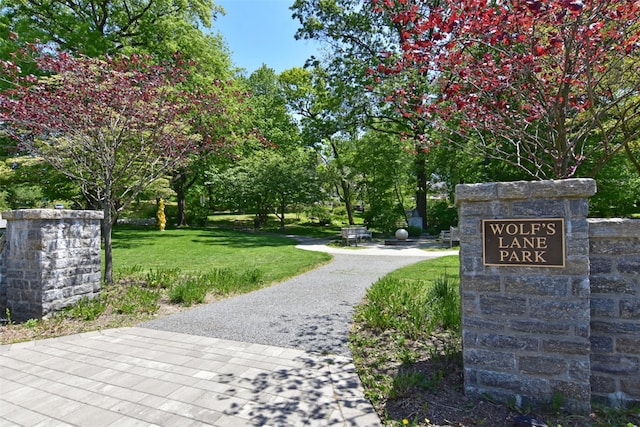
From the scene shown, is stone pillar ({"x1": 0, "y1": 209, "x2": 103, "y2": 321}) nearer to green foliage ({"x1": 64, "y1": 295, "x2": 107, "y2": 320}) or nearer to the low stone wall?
green foliage ({"x1": 64, "y1": 295, "x2": 107, "y2": 320})

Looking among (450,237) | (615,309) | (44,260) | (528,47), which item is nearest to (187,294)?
(44,260)

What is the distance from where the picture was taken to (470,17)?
349 cm

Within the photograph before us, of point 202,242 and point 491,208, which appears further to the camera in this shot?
point 202,242

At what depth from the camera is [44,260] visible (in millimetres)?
4855

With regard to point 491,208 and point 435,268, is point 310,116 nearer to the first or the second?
point 435,268

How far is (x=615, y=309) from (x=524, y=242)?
866 millimetres

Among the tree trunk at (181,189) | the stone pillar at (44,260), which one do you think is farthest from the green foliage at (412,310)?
the tree trunk at (181,189)

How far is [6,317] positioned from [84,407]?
3.66 m

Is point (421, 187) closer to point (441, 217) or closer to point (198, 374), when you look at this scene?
point (441, 217)

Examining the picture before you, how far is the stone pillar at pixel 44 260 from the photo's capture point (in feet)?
15.9

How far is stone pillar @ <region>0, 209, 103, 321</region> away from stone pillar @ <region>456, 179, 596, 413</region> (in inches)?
211

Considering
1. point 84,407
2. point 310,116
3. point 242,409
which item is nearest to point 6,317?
point 84,407

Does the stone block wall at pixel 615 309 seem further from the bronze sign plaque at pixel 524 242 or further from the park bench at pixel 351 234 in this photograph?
the park bench at pixel 351 234

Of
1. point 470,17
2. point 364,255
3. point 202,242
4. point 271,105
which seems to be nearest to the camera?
point 470,17
